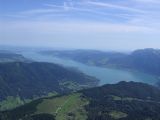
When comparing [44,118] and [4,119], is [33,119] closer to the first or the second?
[44,118]

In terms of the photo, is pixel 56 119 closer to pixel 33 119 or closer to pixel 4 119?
pixel 33 119

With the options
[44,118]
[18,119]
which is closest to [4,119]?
[18,119]

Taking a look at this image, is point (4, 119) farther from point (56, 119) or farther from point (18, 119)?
point (56, 119)

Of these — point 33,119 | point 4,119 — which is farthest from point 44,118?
point 4,119

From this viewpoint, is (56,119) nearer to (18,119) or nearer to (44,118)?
(44,118)
